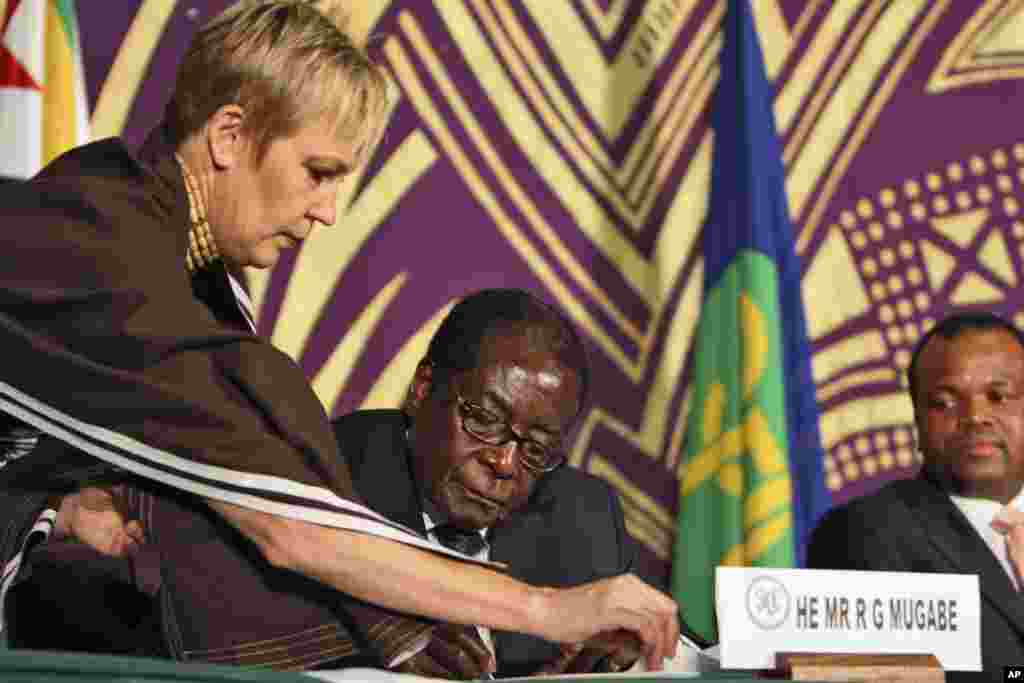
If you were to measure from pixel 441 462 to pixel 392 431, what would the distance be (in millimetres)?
171

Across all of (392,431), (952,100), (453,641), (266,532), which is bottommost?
(453,641)

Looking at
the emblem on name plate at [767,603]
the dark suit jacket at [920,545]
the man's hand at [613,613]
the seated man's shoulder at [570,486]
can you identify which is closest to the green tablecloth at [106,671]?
the man's hand at [613,613]

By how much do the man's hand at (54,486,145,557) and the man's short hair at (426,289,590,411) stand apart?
83cm

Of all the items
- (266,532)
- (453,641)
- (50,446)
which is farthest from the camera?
(453,641)

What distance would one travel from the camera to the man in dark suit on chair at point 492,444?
259cm

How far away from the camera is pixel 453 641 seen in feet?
7.41

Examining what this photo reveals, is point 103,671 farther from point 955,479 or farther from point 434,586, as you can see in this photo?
point 955,479

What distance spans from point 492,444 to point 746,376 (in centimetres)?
168

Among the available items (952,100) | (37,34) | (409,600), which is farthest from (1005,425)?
(37,34)

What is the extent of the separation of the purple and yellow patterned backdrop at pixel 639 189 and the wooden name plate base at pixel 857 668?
236 centimetres

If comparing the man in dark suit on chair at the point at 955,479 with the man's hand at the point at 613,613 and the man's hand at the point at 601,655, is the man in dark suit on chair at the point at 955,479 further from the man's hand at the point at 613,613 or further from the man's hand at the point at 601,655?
the man's hand at the point at 613,613

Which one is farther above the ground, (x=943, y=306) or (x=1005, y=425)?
(x=943, y=306)

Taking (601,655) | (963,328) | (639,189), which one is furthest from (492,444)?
(639,189)

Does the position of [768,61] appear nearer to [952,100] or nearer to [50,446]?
[952,100]
